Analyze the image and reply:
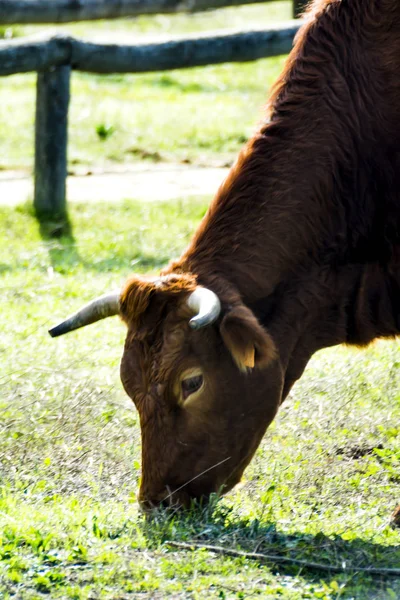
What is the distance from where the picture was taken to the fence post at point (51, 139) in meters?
9.59

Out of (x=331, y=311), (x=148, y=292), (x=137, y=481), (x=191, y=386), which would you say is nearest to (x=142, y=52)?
(x=331, y=311)

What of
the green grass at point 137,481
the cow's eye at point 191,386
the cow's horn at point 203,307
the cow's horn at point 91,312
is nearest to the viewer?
the green grass at point 137,481

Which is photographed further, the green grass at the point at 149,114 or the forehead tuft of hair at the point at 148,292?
the green grass at the point at 149,114

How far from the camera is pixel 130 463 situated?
539 centimetres

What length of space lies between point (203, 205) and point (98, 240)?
1.35 m

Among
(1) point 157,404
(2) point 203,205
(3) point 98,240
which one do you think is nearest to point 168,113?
(2) point 203,205

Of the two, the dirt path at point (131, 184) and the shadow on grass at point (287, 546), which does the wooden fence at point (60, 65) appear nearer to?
the dirt path at point (131, 184)

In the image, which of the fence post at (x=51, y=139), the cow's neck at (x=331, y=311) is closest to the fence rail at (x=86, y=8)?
the fence post at (x=51, y=139)

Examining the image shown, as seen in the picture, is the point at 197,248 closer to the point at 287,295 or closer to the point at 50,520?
the point at 287,295

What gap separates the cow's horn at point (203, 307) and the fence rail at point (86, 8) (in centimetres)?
657

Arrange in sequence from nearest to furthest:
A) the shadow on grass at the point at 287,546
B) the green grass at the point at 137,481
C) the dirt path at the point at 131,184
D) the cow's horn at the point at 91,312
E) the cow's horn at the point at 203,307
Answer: the green grass at the point at 137,481
the shadow on grass at the point at 287,546
the cow's horn at the point at 203,307
the cow's horn at the point at 91,312
the dirt path at the point at 131,184

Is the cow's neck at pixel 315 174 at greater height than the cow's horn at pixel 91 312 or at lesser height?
greater

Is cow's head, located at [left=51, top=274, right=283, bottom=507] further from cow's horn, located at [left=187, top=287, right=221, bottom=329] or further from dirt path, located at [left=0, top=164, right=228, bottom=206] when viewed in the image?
dirt path, located at [left=0, top=164, right=228, bottom=206]

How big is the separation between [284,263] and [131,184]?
6197 mm
